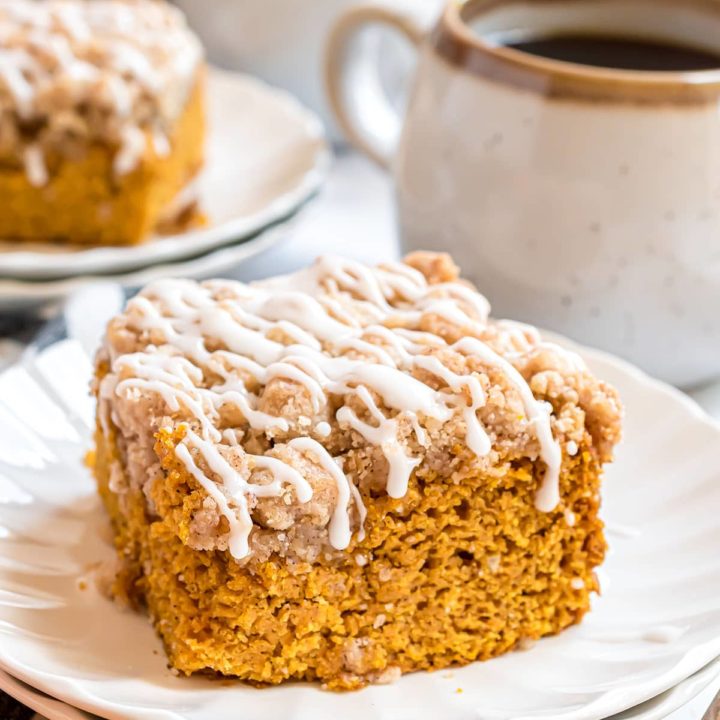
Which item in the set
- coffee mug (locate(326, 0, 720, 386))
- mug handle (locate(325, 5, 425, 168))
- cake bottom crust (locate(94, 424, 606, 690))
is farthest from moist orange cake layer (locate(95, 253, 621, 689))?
mug handle (locate(325, 5, 425, 168))

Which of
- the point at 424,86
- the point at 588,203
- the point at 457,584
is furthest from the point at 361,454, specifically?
the point at 424,86

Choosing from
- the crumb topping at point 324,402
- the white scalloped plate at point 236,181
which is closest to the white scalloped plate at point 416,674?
the crumb topping at point 324,402

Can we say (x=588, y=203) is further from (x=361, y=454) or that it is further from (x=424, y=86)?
(x=361, y=454)

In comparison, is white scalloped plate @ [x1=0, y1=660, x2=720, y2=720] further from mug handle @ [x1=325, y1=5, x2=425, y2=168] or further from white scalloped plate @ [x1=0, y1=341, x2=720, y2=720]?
Answer: mug handle @ [x1=325, y1=5, x2=425, y2=168]

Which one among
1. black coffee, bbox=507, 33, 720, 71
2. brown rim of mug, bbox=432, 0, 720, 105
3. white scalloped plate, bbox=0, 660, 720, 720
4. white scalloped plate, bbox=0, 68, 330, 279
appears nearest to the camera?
white scalloped plate, bbox=0, 660, 720, 720

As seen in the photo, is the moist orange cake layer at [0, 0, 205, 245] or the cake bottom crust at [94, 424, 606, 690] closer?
the cake bottom crust at [94, 424, 606, 690]

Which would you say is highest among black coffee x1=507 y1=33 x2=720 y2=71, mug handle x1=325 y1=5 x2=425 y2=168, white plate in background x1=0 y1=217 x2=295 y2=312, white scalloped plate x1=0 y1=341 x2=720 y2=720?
black coffee x1=507 y1=33 x2=720 y2=71
